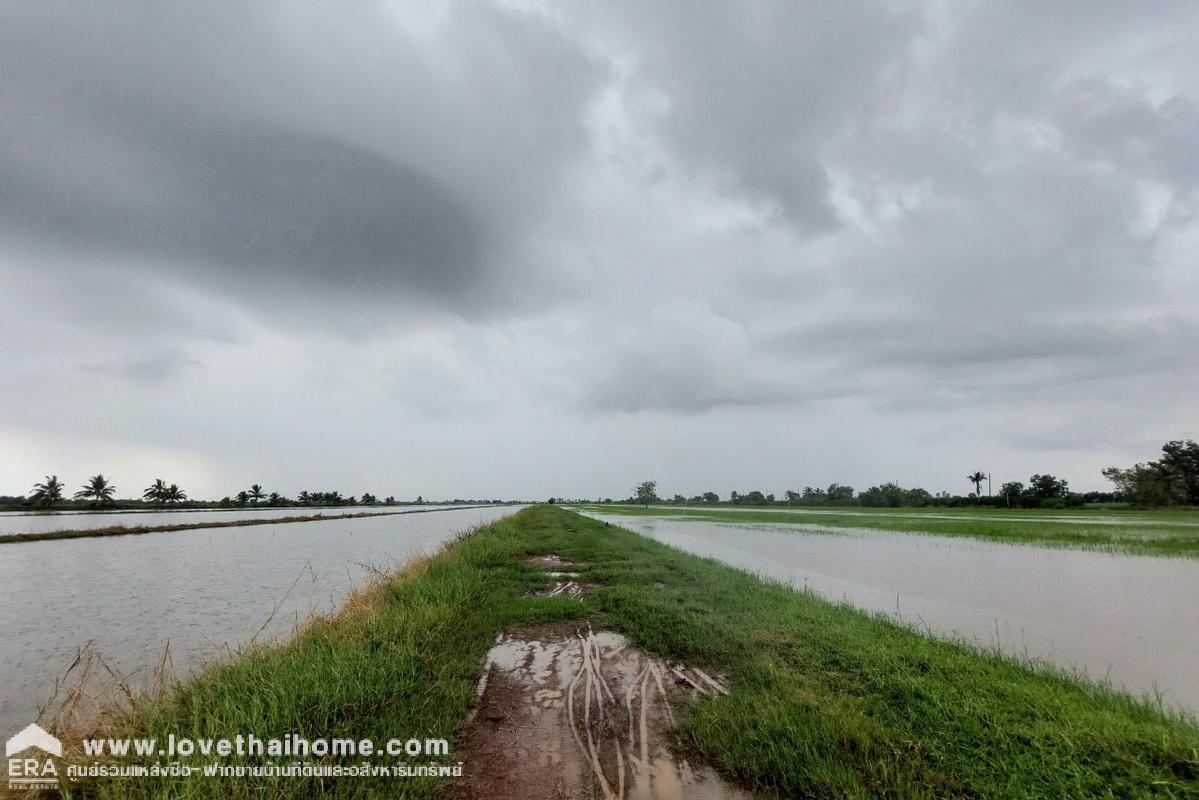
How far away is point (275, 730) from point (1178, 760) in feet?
24.9

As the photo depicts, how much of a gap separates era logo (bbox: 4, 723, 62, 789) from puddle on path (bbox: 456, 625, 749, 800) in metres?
2.95

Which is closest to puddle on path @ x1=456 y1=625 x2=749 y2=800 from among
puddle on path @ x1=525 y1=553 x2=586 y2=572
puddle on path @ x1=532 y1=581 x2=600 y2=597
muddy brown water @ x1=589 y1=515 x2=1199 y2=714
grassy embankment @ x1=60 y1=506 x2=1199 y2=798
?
grassy embankment @ x1=60 y1=506 x2=1199 y2=798

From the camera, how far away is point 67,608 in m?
11.1

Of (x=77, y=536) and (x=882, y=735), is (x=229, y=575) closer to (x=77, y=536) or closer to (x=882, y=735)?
(x=882, y=735)

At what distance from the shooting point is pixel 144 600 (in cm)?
1196

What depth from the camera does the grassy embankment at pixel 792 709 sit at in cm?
371

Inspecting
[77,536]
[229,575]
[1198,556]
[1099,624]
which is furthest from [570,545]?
[77,536]

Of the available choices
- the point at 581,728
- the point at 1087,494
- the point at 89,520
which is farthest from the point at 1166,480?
the point at 89,520

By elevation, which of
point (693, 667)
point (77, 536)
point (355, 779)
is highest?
point (355, 779)

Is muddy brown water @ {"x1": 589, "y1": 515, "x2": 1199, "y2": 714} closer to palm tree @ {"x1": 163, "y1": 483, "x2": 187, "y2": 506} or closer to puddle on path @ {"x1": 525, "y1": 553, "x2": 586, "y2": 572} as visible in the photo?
puddle on path @ {"x1": 525, "y1": 553, "x2": 586, "y2": 572}

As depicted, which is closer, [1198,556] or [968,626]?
[968,626]

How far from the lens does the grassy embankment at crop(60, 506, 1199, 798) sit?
3705 mm

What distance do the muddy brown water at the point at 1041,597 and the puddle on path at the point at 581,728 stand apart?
620 centimetres

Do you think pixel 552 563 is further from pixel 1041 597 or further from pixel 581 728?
pixel 1041 597
